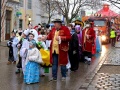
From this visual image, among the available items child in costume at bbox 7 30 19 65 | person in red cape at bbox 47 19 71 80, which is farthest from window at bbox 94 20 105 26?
person in red cape at bbox 47 19 71 80

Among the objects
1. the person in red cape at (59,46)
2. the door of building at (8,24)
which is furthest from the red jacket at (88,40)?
the door of building at (8,24)

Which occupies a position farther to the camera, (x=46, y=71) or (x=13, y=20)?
(x=13, y=20)

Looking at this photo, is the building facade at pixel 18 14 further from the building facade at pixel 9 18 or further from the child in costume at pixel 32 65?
the child in costume at pixel 32 65

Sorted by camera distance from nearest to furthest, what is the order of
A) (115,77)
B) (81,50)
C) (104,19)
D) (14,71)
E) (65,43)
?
(65,43), (115,77), (14,71), (81,50), (104,19)

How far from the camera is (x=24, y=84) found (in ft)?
28.2

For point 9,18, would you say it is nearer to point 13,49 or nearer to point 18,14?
point 18,14

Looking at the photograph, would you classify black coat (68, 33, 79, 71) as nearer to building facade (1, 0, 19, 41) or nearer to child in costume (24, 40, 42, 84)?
child in costume (24, 40, 42, 84)

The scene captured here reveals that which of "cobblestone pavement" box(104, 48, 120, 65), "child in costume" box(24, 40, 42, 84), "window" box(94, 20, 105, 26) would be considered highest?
"window" box(94, 20, 105, 26)

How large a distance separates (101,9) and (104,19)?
9.16m

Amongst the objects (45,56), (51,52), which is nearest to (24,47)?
(45,56)

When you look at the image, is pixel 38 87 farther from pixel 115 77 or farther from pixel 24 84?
pixel 115 77

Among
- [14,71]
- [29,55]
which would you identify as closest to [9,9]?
[14,71]

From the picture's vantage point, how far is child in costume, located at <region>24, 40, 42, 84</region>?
8.67m

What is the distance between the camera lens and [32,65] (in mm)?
8742
